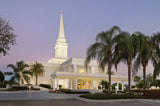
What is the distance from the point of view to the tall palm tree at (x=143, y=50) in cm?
2017

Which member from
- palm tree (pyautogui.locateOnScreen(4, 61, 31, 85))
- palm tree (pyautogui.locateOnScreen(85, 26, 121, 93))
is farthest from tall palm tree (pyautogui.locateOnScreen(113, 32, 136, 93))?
palm tree (pyautogui.locateOnScreen(4, 61, 31, 85))

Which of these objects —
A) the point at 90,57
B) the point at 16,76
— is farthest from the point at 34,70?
the point at 90,57

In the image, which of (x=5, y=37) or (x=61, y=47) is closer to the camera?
(x=5, y=37)

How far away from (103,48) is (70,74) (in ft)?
78.5

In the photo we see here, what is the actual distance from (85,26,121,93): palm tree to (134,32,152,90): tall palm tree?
298 cm

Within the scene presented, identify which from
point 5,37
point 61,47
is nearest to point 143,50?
point 5,37

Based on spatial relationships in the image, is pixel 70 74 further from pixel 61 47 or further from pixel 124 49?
pixel 61 47

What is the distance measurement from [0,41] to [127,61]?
14322 millimetres

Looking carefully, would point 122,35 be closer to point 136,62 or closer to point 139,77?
point 136,62

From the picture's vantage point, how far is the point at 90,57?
770 inches

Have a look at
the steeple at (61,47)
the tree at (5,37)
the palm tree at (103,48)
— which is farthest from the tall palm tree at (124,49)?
the steeple at (61,47)

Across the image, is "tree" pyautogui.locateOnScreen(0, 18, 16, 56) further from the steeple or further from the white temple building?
the steeple

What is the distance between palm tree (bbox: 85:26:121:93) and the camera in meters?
19.5

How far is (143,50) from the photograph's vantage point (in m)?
21.9
